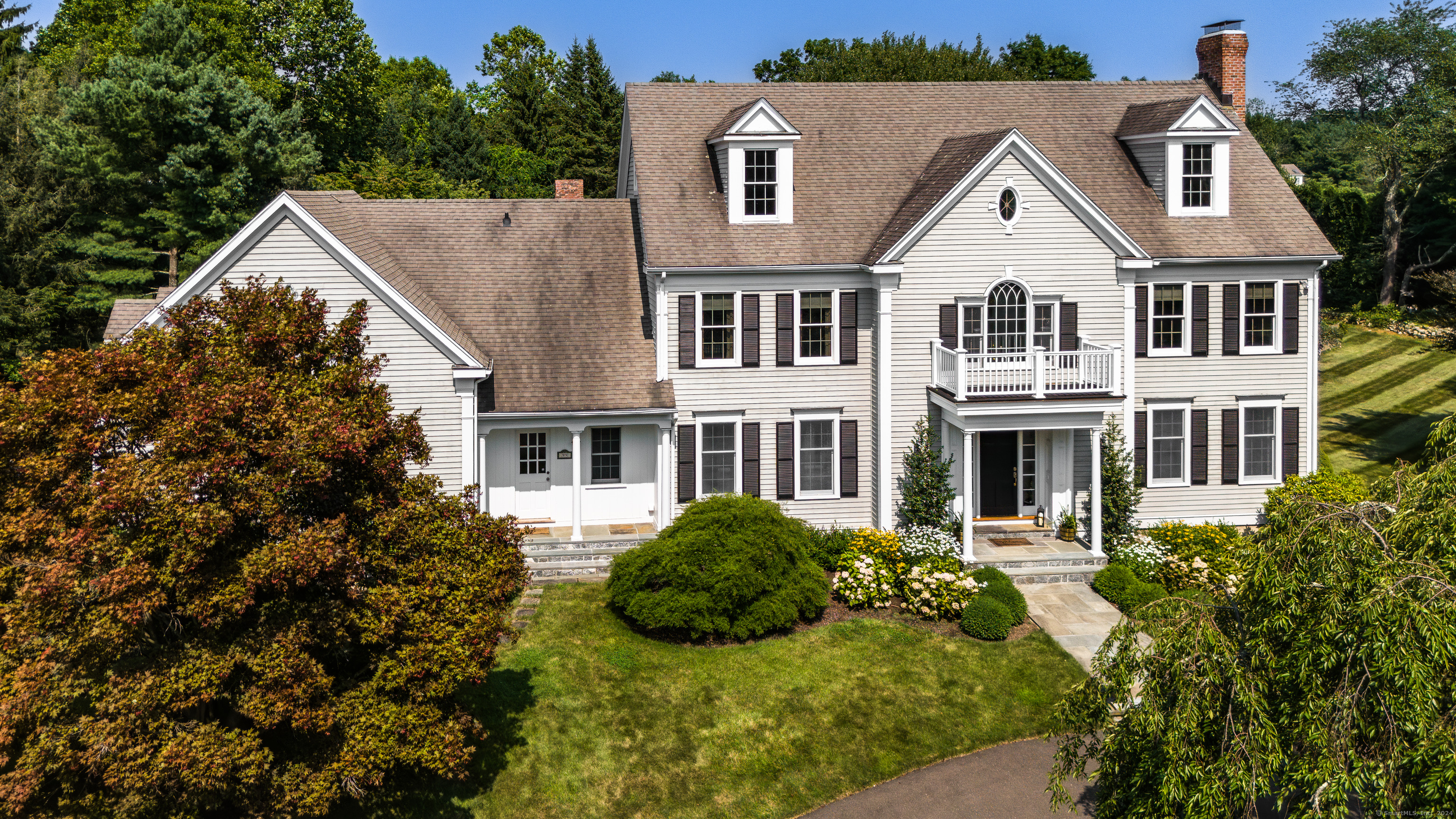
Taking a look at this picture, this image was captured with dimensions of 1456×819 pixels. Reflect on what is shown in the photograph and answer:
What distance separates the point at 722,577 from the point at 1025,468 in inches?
360

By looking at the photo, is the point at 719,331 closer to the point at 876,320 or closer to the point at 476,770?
the point at 876,320

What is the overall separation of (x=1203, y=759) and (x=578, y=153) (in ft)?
178

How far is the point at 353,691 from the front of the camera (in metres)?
13.0

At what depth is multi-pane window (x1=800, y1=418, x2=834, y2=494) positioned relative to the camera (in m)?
25.4

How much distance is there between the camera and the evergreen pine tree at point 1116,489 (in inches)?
979

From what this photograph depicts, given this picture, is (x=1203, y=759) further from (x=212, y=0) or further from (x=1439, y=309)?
(x=212, y=0)

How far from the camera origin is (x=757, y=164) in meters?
25.8

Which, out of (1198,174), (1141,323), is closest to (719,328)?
(1141,323)

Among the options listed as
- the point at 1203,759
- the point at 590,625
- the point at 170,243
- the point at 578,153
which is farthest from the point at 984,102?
the point at 578,153

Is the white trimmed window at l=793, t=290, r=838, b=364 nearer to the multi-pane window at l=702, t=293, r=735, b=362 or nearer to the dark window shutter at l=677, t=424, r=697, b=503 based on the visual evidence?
the multi-pane window at l=702, t=293, r=735, b=362

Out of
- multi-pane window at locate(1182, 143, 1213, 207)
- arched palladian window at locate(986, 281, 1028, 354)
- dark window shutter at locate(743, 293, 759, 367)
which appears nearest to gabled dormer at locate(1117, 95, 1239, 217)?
multi-pane window at locate(1182, 143, 1213, 207)

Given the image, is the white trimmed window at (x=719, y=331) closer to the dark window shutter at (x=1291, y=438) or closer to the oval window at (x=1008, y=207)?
the oval window at (x=1008, y=207)

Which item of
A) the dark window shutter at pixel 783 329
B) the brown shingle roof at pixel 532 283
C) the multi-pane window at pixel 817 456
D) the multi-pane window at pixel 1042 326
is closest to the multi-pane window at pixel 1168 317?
the multi-pane window at pixel 1042 326

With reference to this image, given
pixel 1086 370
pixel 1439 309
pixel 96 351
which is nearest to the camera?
pixel 96 351
